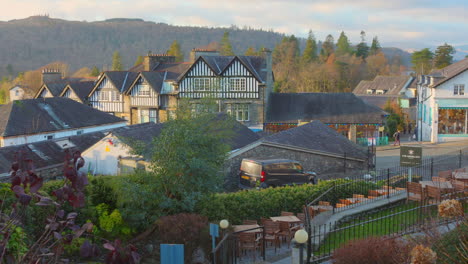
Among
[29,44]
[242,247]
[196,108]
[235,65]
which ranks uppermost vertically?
[29,44]

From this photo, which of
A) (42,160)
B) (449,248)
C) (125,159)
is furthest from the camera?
(42,160)

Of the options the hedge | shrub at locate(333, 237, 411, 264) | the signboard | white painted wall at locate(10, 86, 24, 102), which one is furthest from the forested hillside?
shrub at locate(333, 237, 411, 264)

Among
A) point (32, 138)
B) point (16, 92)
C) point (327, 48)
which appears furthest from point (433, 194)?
point (327, 48)

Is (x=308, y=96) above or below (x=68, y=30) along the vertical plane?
below

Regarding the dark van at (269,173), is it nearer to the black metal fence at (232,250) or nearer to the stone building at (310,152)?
the stone building at (310,152)

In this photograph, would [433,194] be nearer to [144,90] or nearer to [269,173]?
[269,173]

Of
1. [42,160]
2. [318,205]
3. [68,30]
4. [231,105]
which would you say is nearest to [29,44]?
[68,30]

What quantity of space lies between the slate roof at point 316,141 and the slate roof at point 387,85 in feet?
144

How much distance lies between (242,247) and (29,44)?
14458 cm

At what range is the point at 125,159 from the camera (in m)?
19.5

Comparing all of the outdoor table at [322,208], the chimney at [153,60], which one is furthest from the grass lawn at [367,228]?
the chimney at [153,60]

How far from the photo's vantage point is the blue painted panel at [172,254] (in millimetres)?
8741

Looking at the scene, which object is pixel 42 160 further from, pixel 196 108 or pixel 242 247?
pixel 242 247

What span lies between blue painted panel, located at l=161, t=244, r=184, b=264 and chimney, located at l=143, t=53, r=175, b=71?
A: 127ft
